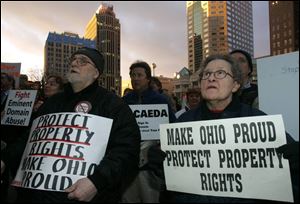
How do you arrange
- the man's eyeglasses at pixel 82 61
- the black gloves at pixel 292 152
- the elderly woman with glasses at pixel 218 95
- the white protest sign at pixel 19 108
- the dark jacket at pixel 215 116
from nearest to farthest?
the black gloves at pixel 292 152 → the dark jacket at pixel 215 116 → the elderly woman with glasses at pixel 218 95 → the man's eyeglasses at pixel 82 61 → the white protest sign at pixel 19 108

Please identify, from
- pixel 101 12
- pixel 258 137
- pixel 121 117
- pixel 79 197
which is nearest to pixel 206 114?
pixel 258 137

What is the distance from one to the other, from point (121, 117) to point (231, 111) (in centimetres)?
91

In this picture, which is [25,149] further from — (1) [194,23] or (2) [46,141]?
(1) [194,23]

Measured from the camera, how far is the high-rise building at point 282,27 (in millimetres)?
136000

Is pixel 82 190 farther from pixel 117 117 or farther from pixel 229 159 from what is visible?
pixel 229 159

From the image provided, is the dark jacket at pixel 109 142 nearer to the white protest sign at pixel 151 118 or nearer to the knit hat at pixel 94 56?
the knit hat at pixel 94 56

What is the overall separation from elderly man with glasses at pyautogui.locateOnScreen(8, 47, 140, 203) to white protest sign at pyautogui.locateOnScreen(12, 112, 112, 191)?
0.07 metres

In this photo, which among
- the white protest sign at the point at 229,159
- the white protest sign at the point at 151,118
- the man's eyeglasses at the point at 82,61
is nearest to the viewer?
the white protest sign at the point at 229,159

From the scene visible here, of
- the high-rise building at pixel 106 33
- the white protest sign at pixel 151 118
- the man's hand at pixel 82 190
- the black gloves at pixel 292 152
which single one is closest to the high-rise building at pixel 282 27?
the high-rise building at pixel 106 33

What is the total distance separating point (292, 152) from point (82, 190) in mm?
1479

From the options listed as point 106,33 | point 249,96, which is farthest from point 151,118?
point 106,33

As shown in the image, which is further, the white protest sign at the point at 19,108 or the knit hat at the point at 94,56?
the white protest sign at the point at 19,108

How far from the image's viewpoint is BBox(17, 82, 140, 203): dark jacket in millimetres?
2521

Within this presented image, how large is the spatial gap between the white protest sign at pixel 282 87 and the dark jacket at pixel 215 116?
20cm
